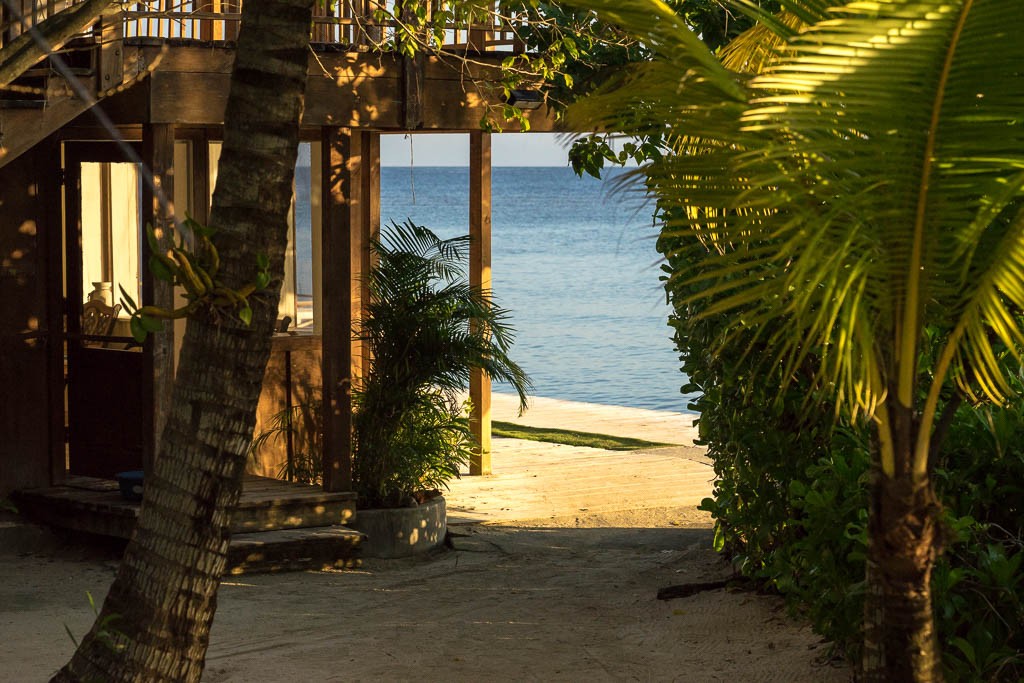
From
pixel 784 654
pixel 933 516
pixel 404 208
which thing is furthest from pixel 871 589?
→ pixel 404 208

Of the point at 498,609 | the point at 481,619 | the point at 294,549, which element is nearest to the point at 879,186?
the point at 481,619

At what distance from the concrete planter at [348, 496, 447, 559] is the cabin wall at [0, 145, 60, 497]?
221 cm

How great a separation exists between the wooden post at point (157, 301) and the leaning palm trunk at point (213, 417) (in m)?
3.77

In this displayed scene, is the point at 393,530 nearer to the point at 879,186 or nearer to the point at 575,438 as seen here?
the point at 575,438

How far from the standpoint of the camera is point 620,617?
663 centimetres

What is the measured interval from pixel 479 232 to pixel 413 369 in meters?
2.04

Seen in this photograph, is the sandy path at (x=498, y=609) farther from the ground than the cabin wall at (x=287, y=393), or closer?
closer

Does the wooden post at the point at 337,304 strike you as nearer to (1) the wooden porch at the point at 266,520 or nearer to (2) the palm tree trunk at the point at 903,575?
(1) the wooden porch at the point at 266,520

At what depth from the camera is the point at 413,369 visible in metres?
8.30

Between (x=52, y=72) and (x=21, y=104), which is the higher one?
(x=52, y=72)

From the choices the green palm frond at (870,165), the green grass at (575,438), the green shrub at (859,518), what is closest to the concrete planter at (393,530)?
the green shrub at (859,518)

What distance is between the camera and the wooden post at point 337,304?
8000 millimetres

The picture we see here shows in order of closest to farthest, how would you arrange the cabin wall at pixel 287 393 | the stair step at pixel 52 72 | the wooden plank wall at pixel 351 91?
the stair step at pixel 52 72, the wooden plank wall at pixel 351 91, the cabin wall at pixel 287 393

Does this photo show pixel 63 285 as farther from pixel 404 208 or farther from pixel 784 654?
pixel 404 208
